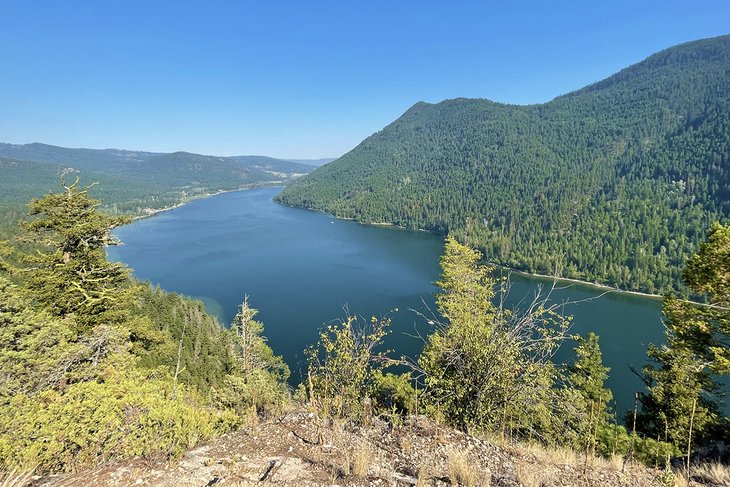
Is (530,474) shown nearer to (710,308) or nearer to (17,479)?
(17,479)

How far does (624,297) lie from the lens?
74.6m

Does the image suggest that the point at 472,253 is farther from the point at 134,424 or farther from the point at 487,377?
the point at 134,424

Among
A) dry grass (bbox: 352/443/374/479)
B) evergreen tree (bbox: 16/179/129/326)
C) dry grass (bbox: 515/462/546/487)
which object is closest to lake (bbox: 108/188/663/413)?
evergreen tree (bbox: 16/179/129/326)

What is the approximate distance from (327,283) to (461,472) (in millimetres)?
71884

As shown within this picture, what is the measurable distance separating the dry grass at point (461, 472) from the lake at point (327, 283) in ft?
37.5

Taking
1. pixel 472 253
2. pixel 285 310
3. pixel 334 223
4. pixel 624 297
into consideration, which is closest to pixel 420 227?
pixel 334 223

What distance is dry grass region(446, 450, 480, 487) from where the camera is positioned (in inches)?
193

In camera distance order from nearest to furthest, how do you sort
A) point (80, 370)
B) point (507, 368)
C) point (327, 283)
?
point (507, 368), point (80, 370), point (327, 283)

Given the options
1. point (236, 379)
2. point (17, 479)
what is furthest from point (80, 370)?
point (236, 379)

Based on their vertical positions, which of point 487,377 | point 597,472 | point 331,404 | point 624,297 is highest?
point 487,377

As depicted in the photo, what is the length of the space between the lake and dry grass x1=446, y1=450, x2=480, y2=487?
11.4 meters

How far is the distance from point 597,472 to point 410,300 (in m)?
60.1

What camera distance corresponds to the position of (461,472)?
5.11 meters

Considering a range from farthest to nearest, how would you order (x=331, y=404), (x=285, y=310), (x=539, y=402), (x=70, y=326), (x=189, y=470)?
1. (x=285, y=310)
2. (x=70, y=326)
3. (x=331, y=404)
4. (x=539, y=402)
5. (x=189, y=470)
